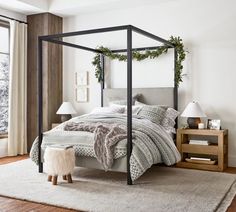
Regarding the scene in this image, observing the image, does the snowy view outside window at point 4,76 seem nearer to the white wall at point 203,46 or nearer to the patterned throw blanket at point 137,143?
the patterned throw blanket at point 137,143

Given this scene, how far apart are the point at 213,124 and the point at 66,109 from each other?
2.65m

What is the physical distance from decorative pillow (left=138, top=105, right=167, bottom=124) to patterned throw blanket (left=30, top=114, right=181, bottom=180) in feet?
0.41

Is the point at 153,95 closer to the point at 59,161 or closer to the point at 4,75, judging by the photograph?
the point at 59,161

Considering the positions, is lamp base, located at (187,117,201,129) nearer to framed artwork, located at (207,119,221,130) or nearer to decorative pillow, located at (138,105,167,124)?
framed artwork, located at (207,119,221,130)

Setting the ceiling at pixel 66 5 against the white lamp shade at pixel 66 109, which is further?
the white lamp shade at pixel 66 109

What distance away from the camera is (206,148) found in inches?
180

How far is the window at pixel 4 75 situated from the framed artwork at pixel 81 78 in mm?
1324

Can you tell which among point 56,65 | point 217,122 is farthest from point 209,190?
point 56,65

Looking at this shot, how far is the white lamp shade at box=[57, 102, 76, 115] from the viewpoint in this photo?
226 inches

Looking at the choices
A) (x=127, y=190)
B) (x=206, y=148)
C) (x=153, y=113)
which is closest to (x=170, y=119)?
(x=153, y=113)

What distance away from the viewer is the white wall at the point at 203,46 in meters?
4.85

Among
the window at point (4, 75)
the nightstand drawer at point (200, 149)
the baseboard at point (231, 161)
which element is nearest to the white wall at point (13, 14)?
the window at point (4, 75)

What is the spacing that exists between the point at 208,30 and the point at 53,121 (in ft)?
10.9

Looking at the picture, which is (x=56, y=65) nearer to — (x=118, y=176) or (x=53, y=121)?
(x=53, y=121)
